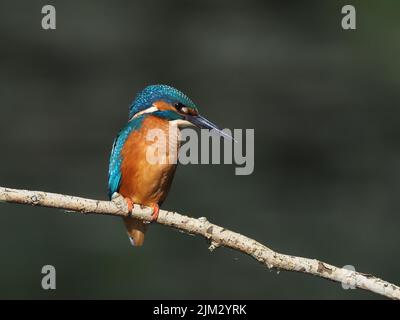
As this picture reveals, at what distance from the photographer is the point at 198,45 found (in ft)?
22.0

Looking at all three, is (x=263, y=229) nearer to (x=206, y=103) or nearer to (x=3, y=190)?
(x=206, y=103)

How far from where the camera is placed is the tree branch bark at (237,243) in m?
2.08

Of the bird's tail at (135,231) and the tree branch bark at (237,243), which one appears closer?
the tree branch bark at (237,243)

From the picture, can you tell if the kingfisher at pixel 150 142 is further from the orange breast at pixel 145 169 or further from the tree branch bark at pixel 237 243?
the tree branch bark at pixel 237 243

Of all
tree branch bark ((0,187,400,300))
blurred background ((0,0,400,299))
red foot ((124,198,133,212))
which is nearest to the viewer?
tree branch bark ((0,187,400,300))

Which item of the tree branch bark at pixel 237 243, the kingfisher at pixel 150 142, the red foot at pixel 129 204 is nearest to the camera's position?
the tree branch bark at pixel 237 243

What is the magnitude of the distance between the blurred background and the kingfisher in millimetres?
2837

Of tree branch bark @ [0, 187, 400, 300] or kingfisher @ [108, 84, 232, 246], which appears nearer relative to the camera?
tree branch bark @ [0, 187, 400, 300]

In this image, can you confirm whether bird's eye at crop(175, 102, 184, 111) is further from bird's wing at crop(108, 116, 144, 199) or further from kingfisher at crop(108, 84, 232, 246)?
bird's wing at crop(108, 116, 144, 199)

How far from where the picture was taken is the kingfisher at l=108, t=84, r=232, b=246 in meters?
2.54

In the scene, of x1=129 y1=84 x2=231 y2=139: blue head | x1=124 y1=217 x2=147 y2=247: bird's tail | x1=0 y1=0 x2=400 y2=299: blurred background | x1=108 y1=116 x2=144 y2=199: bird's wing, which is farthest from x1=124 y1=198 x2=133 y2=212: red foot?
x1=0 y1=0 x2=400 y2=299: blurred background

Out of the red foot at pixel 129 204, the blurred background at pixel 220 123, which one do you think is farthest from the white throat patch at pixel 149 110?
the blurred background at pixel 220 123

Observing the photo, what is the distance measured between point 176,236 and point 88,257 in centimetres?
62

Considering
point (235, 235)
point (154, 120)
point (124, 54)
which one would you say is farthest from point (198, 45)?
point (235, 235)
